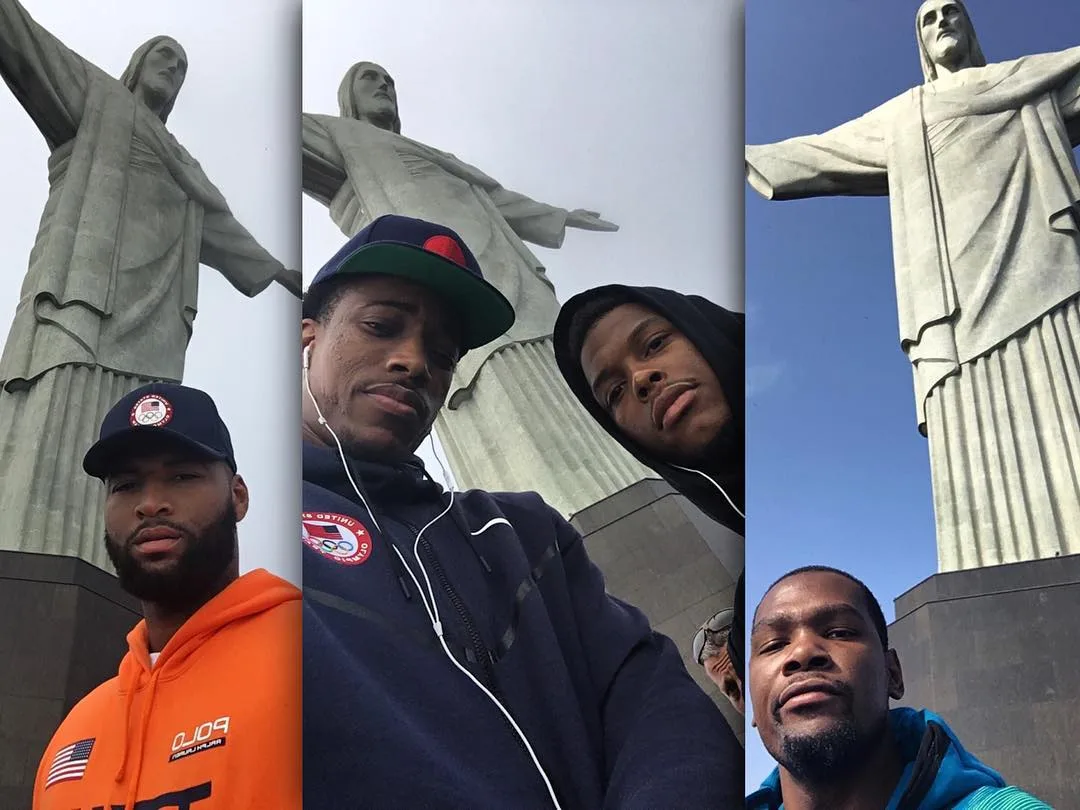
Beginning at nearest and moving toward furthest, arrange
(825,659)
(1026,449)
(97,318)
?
(825,659), (1026,449), (97,318)

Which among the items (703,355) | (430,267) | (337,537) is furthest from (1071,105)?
(337,537)

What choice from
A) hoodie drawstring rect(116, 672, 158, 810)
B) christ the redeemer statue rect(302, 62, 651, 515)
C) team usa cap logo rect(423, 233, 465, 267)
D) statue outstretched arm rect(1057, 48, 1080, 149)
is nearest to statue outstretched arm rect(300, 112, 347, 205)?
christ the redeemer statue rect(302, 62, 651, 515)

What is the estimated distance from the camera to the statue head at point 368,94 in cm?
482

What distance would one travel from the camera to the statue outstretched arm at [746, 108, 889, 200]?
477 centimetres

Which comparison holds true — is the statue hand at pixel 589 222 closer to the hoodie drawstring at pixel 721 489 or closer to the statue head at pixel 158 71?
the hoodie drawstring at pixel 721 489

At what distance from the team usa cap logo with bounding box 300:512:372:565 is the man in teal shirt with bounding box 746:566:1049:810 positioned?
4.89 feet

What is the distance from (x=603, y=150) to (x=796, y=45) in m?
0.92

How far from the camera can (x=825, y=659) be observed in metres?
4.11

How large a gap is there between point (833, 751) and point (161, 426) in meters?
2.74

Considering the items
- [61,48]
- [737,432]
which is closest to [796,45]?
[737,432]

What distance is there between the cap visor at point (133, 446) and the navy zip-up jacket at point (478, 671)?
0.39 metres

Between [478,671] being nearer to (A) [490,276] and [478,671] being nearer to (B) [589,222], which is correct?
(A) [490,276]

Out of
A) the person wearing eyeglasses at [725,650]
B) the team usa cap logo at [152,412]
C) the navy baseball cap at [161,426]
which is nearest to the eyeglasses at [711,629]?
the person wearing eyeglasses at [725,650]

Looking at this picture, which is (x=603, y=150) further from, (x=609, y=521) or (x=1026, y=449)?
(x=1026, y=449)
